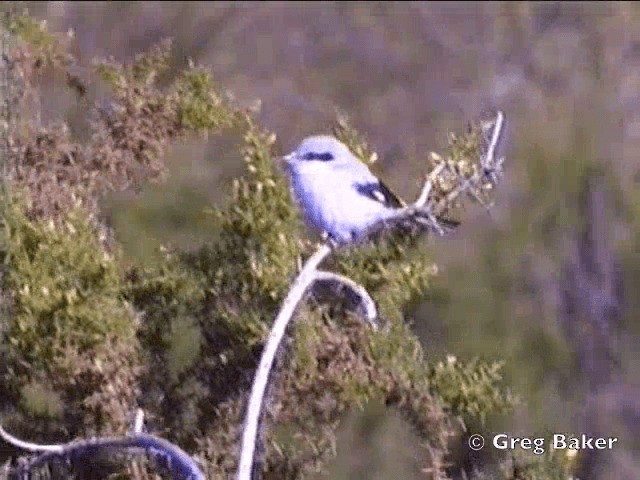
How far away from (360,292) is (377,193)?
0.32ft

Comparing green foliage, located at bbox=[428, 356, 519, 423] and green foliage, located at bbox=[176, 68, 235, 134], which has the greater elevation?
green foliage, located at bbox=[176, 68, 235, 134]

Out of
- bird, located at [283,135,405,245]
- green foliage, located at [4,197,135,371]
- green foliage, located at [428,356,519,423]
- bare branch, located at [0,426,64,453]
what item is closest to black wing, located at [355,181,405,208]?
bird, located at [283,135,405,245]

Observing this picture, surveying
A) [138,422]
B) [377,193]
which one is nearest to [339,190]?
[377,193]

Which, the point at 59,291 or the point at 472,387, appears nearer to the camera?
the point at 472,387

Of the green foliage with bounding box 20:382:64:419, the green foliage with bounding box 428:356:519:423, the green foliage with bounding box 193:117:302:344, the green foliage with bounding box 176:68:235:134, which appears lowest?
the green foliage with bounding box 428:356:519:423

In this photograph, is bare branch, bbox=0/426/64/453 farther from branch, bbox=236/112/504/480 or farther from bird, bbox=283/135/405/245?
bird, bbox=283/135/405/245

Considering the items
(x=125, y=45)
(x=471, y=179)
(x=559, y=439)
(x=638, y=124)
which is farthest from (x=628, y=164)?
(x=125, y=45)

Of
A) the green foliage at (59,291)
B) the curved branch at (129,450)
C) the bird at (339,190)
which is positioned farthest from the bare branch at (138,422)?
the bird at (339,190)

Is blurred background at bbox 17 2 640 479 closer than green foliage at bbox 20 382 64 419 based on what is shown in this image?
Yes

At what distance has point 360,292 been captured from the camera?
1.04m

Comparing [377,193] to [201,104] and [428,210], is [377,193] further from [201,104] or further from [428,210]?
[201,104]

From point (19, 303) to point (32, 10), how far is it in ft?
1.06

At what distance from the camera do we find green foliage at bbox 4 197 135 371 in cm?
109

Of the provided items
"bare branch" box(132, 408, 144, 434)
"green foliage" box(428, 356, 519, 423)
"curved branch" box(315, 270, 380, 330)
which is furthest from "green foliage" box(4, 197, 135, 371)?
"green foliage" box(428, 356, 519, 423)
